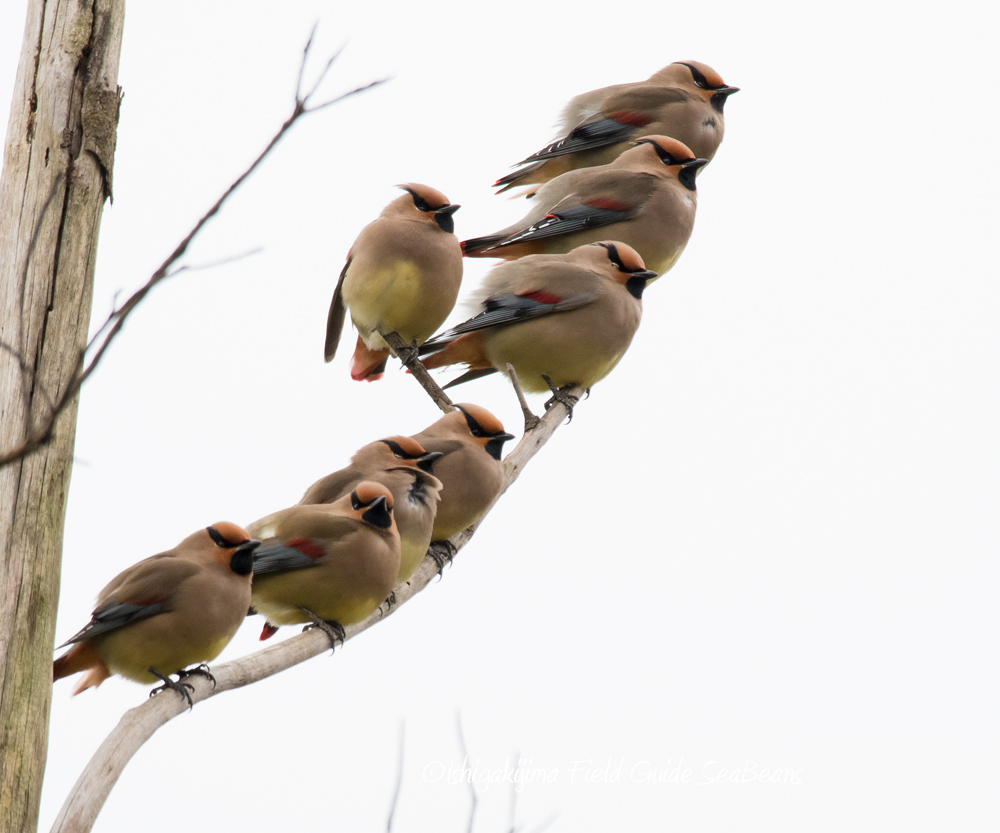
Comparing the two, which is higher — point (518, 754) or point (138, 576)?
point (138, 576)

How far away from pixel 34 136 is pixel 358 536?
57.7 inches

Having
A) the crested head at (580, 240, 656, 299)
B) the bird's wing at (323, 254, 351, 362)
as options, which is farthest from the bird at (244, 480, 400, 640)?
the crested head at (580, 240, 656, 299)

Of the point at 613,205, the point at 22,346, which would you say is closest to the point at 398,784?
the point at 22,346

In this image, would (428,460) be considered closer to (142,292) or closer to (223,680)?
(223,680)

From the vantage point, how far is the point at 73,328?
2896 mm

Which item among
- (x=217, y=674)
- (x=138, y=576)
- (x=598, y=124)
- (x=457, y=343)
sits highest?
(x=598, y=124)

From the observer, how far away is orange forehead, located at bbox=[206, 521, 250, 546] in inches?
143

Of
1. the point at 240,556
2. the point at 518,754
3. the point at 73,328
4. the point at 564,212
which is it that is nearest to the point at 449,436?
the point at 240,556

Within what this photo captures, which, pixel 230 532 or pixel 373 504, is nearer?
pixel 230 532

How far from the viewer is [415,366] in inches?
189

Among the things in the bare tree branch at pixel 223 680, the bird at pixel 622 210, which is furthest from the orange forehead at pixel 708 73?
the bare tree branch at pixel 223 680

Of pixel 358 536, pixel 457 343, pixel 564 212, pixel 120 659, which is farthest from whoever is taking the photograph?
pixel 564 212

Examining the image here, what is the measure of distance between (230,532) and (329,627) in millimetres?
442

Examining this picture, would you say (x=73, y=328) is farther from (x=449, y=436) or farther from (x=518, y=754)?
(x=449, y=436)
